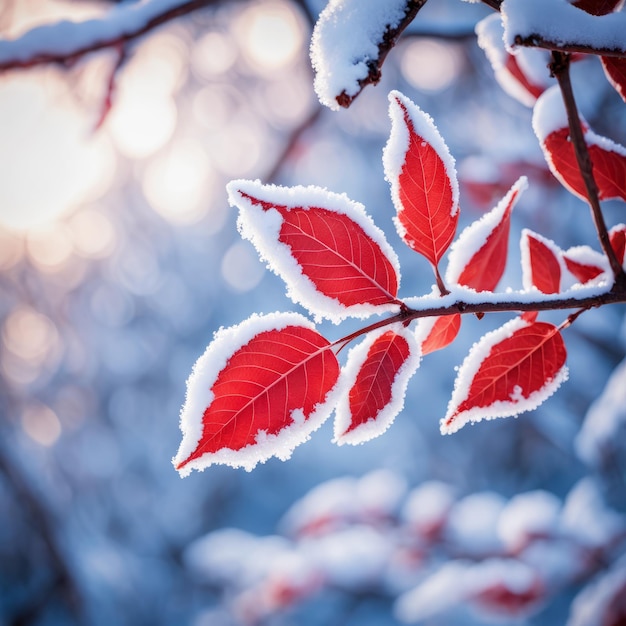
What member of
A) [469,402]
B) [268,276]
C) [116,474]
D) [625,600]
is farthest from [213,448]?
[116,474]

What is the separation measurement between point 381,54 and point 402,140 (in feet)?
0.21

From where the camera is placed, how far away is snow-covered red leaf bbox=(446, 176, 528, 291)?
15.9 inches

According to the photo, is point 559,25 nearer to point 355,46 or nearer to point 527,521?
point 355,46

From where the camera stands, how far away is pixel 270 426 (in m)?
0.33

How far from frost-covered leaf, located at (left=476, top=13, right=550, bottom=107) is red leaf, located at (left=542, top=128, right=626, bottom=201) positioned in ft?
0.47

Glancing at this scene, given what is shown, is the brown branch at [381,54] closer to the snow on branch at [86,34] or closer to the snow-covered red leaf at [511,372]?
the snow-covered red leaf at [511,372]

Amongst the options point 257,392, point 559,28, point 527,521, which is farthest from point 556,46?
point 527,521

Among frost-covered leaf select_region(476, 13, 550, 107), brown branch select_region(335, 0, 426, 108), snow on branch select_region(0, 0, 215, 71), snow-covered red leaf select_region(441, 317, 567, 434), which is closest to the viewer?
brown branch select_region(335, 0, 426, 108)

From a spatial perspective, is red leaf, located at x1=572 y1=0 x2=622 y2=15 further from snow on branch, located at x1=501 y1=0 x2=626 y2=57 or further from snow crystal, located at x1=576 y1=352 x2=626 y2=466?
snow crystal, located at x1=576 y1=352 x2=626 y2=466

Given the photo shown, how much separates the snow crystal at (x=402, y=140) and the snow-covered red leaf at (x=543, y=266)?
0.16 meters

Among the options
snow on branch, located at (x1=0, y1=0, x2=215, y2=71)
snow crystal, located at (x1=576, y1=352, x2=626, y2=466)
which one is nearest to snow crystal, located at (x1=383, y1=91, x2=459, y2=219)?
snow on branch, located at (x1=0, y1=0, x2=215, y2=71)

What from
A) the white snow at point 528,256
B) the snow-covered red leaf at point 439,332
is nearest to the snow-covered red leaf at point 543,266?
the white snow at point 528,256

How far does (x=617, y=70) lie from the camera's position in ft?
1.25

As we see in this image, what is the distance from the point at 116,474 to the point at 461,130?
3.75m
